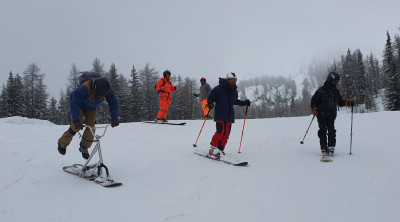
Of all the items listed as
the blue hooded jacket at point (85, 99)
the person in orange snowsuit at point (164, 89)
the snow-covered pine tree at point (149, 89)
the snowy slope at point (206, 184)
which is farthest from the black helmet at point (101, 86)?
the snow-covered pine tree at point (149, 89)

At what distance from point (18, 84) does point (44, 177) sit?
4334cm

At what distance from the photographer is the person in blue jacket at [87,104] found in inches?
197

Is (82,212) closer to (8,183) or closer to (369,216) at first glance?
(8,183)

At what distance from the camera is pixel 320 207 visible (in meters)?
3.90

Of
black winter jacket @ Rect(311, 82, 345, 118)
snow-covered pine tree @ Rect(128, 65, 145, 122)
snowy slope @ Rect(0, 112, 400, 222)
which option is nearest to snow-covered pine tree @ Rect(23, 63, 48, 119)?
snow-covered pine tree @ Rect(128, 65, 145, 122)

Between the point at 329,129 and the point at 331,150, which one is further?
the point at 329,129

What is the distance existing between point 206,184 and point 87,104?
2669mm

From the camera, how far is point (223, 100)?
6.98 meters

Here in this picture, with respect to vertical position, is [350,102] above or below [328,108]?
above

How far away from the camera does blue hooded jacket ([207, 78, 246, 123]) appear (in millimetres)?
6926

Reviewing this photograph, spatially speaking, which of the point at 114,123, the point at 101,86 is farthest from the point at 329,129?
the point at 101,86

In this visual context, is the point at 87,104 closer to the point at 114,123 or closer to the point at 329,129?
the point at 114,123

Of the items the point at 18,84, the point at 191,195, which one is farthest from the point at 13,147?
the point at 18,84

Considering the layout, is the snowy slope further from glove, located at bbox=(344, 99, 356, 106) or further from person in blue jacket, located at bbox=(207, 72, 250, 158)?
glove, located at bbox=(344, 99, 356, 106)
